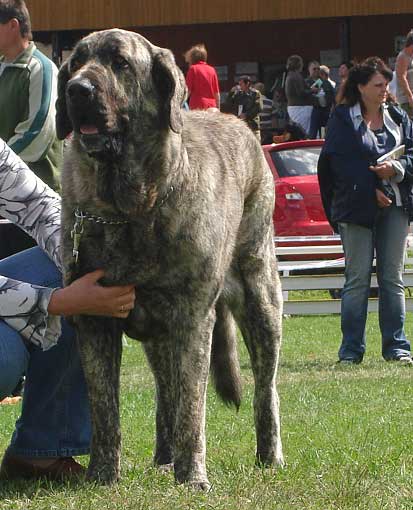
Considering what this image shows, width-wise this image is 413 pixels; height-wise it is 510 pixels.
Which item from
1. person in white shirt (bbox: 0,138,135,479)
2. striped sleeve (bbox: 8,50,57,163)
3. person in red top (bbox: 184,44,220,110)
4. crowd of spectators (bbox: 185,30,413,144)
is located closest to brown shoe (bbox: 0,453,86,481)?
person in white shirt (bbox: 0,138,135,479)

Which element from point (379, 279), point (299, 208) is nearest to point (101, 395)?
point (379, 279)

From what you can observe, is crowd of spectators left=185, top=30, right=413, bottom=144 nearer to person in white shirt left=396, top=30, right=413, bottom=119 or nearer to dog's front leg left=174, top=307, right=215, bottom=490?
person in white shirt left=396, top=30, right=413, bottom=119

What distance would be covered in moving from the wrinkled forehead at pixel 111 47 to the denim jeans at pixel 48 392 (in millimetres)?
893

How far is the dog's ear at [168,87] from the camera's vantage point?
15.1 feet

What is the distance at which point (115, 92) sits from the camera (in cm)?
441

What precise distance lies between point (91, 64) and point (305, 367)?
5.37 metres

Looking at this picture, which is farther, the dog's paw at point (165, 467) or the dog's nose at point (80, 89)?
the dog's paw at point (165, 467)

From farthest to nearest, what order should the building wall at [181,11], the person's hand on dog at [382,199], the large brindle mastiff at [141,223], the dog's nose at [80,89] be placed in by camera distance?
the building wall at [181,11], the person's hand on dog at [382,199], the large brindle mastiff at [141,223], the dog's nose at [80,89]

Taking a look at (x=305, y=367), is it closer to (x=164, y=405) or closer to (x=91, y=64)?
(x=164, y=405)

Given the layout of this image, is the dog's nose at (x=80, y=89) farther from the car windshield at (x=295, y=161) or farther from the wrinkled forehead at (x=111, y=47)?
the car windshield at (x=295, y=161)

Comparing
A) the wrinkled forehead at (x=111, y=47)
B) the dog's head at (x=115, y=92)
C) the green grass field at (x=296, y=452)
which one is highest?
the wrinkled forehead at (x=111, y=47)

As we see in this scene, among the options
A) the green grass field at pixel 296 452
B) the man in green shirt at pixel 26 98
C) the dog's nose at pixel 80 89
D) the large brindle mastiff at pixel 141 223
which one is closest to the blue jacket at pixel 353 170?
the green grass field at pixel 296 452

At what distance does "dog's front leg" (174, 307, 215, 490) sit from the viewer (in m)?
4.66

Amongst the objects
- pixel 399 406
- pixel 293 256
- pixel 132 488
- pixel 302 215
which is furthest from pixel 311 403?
pixel 302 215
